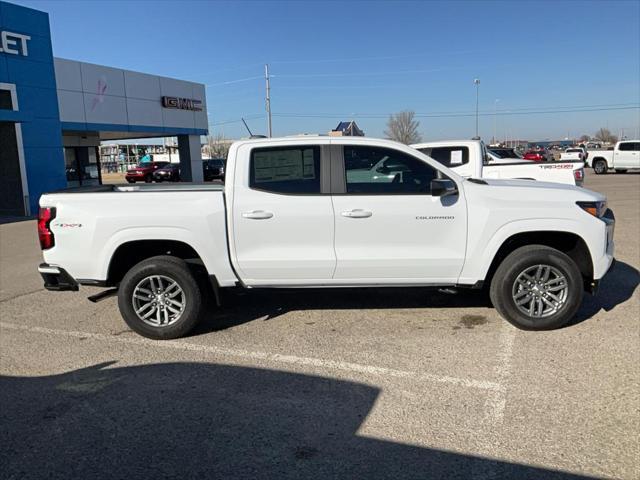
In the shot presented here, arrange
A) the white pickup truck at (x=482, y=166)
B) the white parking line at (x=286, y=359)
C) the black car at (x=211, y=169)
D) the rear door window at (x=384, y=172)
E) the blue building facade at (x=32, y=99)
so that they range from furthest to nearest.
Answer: the black car at (x=211, y=169)
the blue building facade at (x=32, y=99)
the white pickup truck at (x=482, y=166)
the rear door window at (x=384, y=172)
the white parking line at (x=286, y=359)

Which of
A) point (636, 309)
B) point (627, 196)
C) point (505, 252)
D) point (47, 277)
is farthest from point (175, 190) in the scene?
point (627, 196)

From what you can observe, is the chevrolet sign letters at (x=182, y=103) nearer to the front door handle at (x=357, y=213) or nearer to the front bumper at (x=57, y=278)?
the front bumper at (x=57, y=278)

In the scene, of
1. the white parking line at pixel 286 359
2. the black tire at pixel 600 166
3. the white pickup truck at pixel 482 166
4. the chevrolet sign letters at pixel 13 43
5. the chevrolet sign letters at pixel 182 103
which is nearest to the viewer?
the white parking line at pixel 286 359

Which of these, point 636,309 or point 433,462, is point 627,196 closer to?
point 636,309

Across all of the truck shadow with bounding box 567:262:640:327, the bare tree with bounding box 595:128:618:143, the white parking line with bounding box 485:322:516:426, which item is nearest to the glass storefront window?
the truck shadow with bounding box 567:262:640:327

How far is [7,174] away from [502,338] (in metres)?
18.0

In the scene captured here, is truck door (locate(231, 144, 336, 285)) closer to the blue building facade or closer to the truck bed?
the truck bed

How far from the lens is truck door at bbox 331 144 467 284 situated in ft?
16.5

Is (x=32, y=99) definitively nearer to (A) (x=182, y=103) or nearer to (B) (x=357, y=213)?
(A) (x=182, y=103)

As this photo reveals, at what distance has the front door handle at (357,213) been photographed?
5.00m

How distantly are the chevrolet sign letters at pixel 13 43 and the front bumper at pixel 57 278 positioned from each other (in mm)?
14797

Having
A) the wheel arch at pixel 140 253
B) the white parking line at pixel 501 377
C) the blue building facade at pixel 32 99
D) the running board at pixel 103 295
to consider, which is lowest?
the white parking line at pixel 501 377

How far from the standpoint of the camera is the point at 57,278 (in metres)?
5.26

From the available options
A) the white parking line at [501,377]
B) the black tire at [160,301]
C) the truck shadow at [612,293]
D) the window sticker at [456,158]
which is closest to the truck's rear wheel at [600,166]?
the window sticker at [456,158]
